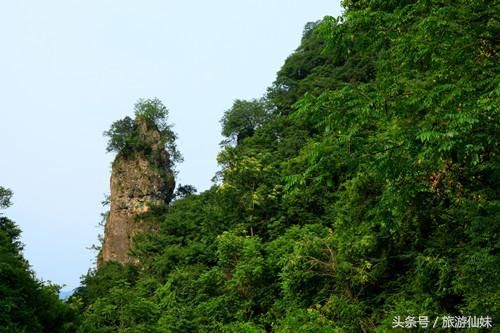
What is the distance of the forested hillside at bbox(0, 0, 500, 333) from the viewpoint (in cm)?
474

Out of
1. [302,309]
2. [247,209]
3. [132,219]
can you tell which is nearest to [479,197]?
[302,309]

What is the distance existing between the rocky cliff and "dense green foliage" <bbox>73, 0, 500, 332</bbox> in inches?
205

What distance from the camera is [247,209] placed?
1873 centimetres

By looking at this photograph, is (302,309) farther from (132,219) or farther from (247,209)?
(132,219)

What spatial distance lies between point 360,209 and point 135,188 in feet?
80.2

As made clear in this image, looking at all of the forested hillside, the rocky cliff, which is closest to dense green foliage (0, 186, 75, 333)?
the forested hillside

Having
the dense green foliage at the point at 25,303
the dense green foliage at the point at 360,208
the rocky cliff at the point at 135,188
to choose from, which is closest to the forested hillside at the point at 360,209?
the dense green foliage at the point at 360,208

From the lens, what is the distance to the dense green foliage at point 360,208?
4738mm

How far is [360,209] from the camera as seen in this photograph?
1166 cm

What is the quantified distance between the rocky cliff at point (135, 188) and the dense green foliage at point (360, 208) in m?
5.22

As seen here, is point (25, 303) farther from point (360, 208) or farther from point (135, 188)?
point (135, 188)

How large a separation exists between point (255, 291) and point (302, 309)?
12.4 feet

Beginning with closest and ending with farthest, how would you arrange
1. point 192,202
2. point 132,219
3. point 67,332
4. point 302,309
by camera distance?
point 67,332 → point 302,309 → point 192,202 → point 132,219

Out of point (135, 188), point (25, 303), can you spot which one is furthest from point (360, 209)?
point (135, 188)
